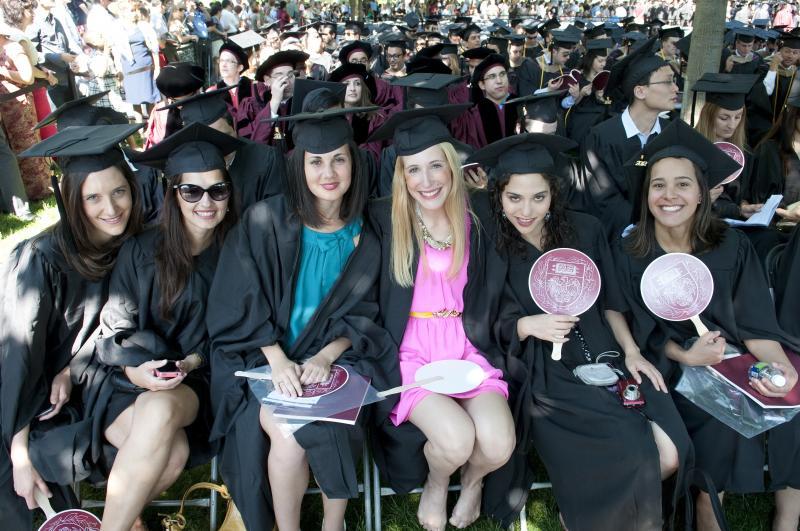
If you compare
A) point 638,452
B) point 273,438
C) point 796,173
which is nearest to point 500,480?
point 638,452

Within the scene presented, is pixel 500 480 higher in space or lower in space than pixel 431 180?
lower

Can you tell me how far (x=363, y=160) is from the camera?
3.27 meters

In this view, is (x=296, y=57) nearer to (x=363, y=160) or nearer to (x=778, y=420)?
(x=363, y=160)

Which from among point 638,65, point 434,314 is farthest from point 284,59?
point 434,314

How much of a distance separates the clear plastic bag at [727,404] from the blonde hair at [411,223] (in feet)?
3.90

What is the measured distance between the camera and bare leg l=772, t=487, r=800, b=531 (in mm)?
2930

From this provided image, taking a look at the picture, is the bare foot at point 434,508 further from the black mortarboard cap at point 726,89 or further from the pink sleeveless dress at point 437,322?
the black mortarboard cap at point 726,89

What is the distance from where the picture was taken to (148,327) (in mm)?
3053

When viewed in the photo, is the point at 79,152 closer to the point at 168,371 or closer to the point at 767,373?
the point at 168,371

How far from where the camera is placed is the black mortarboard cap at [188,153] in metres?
2.99

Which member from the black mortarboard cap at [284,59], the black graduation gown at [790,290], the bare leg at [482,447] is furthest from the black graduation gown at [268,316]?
the black mortarboard cap at [284,59]

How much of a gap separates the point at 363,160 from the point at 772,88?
640 cm

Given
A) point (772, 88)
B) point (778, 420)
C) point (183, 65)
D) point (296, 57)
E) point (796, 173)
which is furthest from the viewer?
point (772, 88)

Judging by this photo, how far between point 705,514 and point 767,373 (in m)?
0.71
